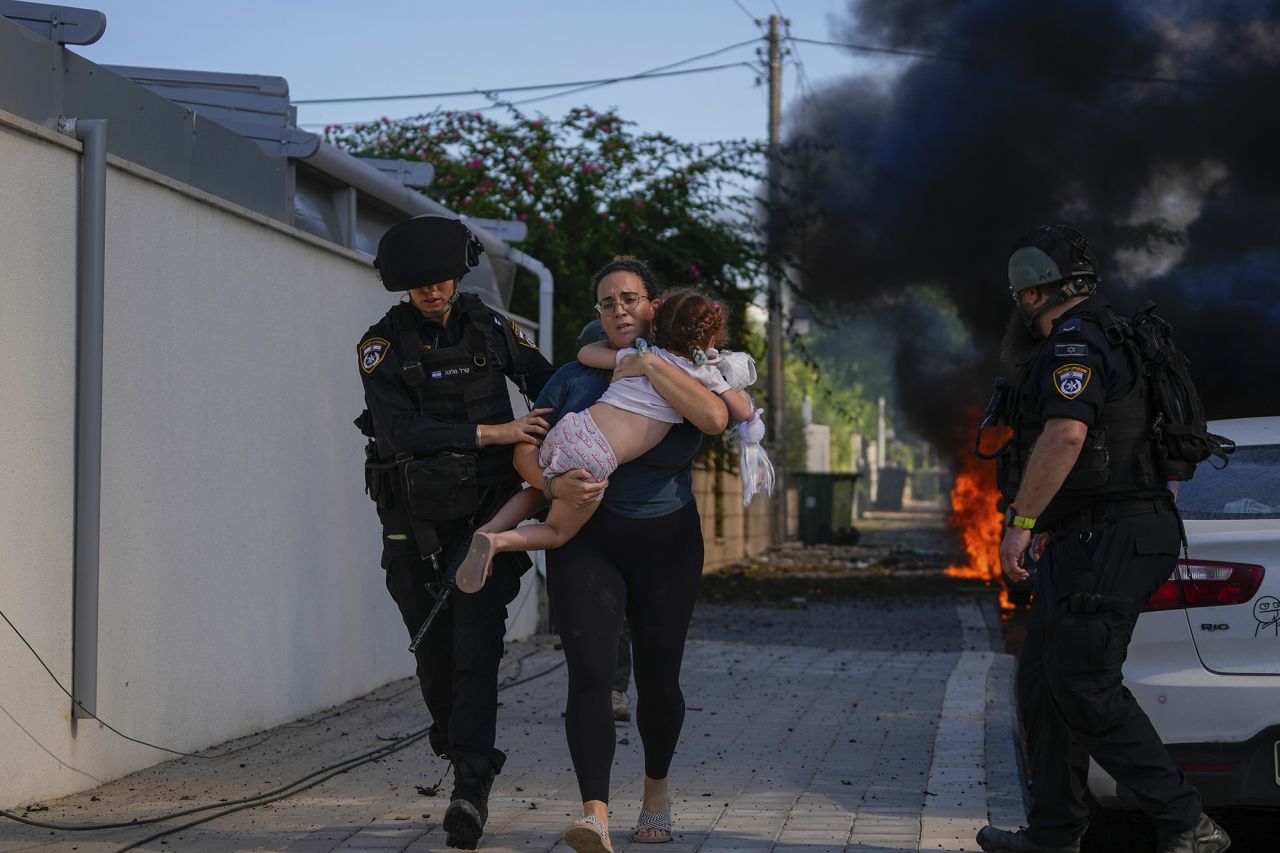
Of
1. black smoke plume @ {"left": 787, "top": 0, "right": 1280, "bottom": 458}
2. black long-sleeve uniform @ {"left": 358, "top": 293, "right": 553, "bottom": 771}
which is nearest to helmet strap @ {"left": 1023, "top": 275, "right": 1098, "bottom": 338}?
black long-sleeve uniform @ {"left": 358, "top": 293, "right": 553, "bottom": 771}

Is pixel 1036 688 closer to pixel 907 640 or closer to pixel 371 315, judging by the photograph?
pixel 371 315

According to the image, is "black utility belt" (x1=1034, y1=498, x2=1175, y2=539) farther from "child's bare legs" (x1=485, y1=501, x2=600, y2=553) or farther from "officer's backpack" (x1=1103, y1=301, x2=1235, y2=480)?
"child's bare legs" (x1=485, y1=501, x2=600, y2=553)

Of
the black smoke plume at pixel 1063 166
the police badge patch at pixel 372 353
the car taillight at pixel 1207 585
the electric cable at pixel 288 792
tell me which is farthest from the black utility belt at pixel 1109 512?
the black smoke plume at pixel 1063 166

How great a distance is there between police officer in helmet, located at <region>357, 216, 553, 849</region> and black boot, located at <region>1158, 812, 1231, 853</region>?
6.37 ft

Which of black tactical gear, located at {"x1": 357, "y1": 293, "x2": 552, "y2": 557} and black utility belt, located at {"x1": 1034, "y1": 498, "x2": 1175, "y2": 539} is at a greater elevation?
black tactical gear, located at {"x1": 357, "y1": 293, "x2": 552, "y2": 557}

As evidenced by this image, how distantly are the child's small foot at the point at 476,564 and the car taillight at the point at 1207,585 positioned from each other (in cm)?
196

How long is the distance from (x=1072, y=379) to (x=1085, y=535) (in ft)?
1.47

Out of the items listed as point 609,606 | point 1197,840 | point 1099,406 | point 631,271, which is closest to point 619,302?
point 631,271

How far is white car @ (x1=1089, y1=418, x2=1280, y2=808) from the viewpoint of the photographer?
467 centimetres

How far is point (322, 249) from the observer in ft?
27.6

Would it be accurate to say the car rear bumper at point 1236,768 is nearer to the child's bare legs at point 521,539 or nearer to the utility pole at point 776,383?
the child's bare legs at point 521,539

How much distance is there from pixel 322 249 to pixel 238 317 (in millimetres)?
1177

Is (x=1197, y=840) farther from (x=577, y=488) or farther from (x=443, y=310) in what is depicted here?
(x=443, y=310)

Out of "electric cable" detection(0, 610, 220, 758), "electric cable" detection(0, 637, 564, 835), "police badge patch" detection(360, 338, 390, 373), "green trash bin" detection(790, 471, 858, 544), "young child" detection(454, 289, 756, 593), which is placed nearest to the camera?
"young child" detection(454, 289, 756, 593)
